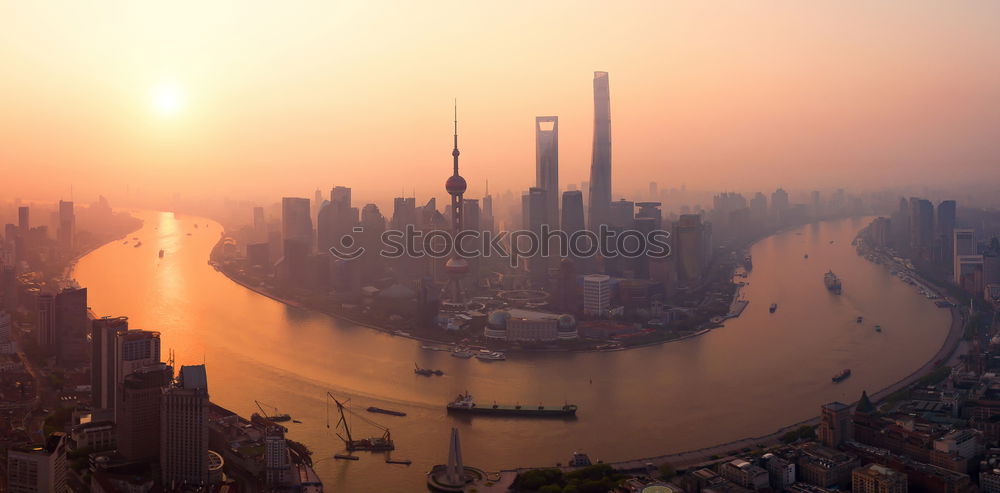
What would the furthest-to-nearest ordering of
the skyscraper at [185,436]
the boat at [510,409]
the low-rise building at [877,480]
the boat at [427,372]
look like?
the boat at [427,372]
the boat at [510,409]
the skyscraper at [185,436]
the low-rise building at [877,480]

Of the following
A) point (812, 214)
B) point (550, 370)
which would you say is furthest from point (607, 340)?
point (812, 214)

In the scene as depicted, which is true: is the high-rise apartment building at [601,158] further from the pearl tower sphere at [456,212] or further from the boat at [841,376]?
the boat at [841,376]

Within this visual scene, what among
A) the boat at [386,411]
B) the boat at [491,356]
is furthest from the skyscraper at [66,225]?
the boat at [386,411]

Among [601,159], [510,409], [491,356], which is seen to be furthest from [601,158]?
[510,409]

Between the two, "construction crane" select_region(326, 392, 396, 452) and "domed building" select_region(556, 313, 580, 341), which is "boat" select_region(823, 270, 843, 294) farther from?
"construction crane" select_region(326, 392, 396, 452)

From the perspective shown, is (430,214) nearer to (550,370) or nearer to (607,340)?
(607,340)

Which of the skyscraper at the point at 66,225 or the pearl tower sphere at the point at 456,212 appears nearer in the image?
the pearl tower sphere at the point at 456,212

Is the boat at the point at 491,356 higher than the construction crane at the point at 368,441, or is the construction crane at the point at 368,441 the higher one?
the boat at the point at 491,356
